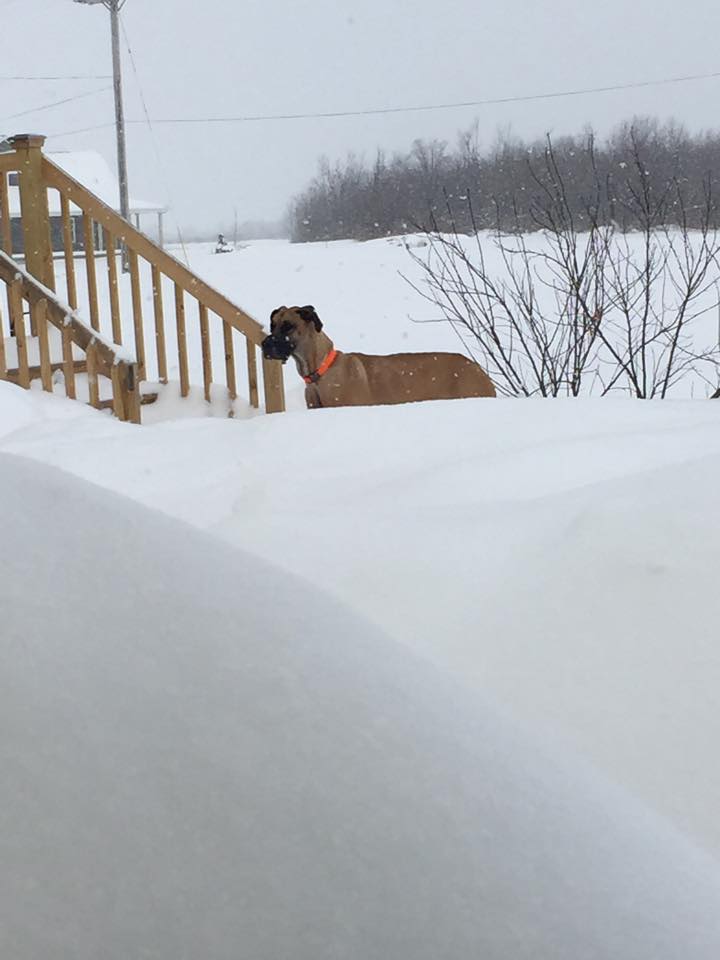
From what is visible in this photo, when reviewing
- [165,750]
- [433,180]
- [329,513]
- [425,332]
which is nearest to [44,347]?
[329,513]

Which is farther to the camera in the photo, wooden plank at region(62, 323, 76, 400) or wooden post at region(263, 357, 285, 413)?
wooden post at region(263, 357, 285, 413)

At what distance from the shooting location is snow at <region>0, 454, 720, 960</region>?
2.22ft

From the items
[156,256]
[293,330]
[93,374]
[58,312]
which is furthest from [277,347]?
[58,312]

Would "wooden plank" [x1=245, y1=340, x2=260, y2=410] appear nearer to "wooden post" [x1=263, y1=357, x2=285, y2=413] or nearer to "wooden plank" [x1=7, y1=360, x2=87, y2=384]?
"wooden post" [x1=263, y1=357, x2=285, y2=413]

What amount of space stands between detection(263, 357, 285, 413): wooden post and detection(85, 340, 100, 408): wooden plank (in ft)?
3.61

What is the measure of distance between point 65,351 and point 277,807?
545cm

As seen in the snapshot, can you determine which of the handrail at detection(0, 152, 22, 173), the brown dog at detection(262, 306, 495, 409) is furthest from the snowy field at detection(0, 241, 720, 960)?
the handrail at detection(0, 152, 22, 173)

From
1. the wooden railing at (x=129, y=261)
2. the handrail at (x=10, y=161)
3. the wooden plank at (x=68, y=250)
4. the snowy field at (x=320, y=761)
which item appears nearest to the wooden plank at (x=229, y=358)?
the wooden railing at (x=129, y=261)

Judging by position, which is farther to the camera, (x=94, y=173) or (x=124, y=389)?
Result: (x=94, y=173)

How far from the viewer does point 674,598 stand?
177cm

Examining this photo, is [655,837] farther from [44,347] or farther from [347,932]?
[44,347]

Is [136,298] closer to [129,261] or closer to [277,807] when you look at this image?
[129,261]

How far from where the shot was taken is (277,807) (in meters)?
0.75

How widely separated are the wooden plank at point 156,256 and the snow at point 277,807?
5.59 m
